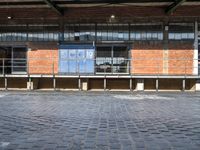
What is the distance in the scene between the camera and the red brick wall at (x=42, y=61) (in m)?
19.2

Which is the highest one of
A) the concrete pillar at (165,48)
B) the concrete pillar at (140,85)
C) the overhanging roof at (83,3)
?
the overhanging roof at (83,3)

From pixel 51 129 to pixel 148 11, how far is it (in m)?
13.6

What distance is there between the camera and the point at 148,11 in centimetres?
1877

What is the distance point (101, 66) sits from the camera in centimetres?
1916

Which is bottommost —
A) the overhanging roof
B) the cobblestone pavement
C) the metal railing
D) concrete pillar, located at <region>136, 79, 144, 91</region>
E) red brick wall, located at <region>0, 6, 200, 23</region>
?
the cobblestone pavement

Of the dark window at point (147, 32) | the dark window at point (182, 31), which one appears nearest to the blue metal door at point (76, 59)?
the dark window at point (147, 32)

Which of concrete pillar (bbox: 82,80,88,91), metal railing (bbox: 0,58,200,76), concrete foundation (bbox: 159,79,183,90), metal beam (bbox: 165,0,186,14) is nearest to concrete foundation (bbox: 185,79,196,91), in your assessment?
concrete foundation (bbox: 159,79,183,90)

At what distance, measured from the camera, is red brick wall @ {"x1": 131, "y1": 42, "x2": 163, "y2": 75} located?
739 inches

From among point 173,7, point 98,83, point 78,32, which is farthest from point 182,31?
point 78,32

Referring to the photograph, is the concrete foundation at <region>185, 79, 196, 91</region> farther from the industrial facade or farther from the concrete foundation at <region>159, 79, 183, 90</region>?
the concrete foundation at <region>159, 79, 183, 90</region>

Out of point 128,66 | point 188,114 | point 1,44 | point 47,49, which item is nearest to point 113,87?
point 128,66

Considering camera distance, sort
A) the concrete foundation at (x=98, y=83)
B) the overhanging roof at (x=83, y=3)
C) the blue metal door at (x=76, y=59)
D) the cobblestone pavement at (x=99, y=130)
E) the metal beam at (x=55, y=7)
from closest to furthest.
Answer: the cobblestone pavement at (x=99, y=130) < the metal beam at (x=55, y=7) < the overhanging roof at (x=83, y=3) < the concrete foundation at (x=98, y=83) < the blue metal door at (x=76, y=59)

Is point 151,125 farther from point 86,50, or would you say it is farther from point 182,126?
point 86,50

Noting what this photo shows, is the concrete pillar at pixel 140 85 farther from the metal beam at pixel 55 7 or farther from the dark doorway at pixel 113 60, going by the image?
the metal beam at pixel 55 7
